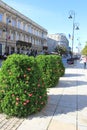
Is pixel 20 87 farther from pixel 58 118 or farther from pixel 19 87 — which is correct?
pixel 58 118

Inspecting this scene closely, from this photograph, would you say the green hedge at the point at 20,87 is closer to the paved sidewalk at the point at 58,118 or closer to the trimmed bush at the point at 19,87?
the trimmed bush at the point at 19,87

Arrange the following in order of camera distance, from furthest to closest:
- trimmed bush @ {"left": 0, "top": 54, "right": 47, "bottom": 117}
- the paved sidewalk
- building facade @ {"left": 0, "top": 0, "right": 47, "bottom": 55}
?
1. building facade @ {"left": 0, "top": 0, "right": 47, "bottom": 55}
2. trimmed bush @ {"left": 0, "top": 54, "right": 47, "bottom": 117}
3. the paved sidewalk

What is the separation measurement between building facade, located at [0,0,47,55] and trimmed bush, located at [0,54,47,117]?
41.8 meters

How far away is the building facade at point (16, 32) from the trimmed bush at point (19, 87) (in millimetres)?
41810

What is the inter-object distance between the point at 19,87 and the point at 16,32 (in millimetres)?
51664

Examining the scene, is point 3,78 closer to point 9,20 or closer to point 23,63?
point 23,63

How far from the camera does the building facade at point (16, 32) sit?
4912 cm

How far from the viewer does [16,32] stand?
56781mm

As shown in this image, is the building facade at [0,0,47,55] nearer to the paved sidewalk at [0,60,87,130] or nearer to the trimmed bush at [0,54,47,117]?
the paved sidewalk at [0,60,87,130]

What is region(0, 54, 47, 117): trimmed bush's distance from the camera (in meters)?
6.20

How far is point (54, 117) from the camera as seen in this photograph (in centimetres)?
628

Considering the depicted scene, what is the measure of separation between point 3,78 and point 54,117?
1.81 metres

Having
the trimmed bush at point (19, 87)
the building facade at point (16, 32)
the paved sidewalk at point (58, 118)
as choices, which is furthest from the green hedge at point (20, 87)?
the building facade at point (16, 32)

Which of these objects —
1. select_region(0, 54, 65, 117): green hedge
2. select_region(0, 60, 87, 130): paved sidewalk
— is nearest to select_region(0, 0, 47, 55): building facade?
select_region(0, 60, 87, 130): paved sidewalk
